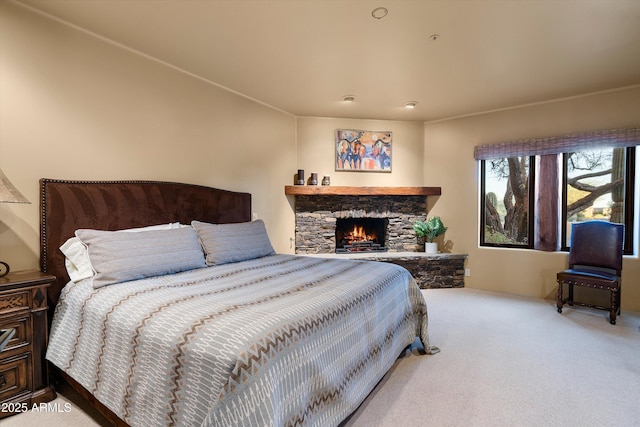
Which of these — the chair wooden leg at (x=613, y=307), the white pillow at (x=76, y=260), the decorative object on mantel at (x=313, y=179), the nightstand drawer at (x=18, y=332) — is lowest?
the chair wooden leg at (x=613, y=307)

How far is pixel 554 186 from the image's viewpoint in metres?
4.06

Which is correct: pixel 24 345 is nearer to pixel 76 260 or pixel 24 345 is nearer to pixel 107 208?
pixel 76 260

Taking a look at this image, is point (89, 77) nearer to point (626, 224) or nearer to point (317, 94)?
point (317, 94)

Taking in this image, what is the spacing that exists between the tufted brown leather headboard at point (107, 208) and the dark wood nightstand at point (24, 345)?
317mm

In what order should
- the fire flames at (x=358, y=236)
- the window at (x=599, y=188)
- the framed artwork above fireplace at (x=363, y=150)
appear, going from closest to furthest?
the window at (x=599, y=188) → the framed artwork above fireplace at (x=363, y=150) → the fire flames at (x=358, y=236)

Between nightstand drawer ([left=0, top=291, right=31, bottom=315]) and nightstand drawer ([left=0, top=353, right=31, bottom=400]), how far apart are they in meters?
0.28

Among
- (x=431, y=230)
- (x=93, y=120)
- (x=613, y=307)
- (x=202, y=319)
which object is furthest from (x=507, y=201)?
(x=93, y=120)

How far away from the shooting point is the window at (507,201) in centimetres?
439

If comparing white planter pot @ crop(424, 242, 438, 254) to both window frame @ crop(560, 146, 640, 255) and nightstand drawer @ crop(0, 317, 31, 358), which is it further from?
nightstand drawer @ crop(0, 317, 31, 358)

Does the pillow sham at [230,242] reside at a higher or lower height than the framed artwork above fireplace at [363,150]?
lower

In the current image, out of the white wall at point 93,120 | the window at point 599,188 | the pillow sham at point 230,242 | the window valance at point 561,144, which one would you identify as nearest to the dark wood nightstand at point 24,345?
the white wall at point 93,120

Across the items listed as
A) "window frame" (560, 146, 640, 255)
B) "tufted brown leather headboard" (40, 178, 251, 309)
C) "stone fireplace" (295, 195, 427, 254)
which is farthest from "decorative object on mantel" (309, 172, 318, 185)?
"window frame" (560, 146, 640, 255)

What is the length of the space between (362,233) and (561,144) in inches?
117

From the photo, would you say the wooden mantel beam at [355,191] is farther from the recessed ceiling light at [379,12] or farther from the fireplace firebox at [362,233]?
the recessed ceiling light at [379,12]
